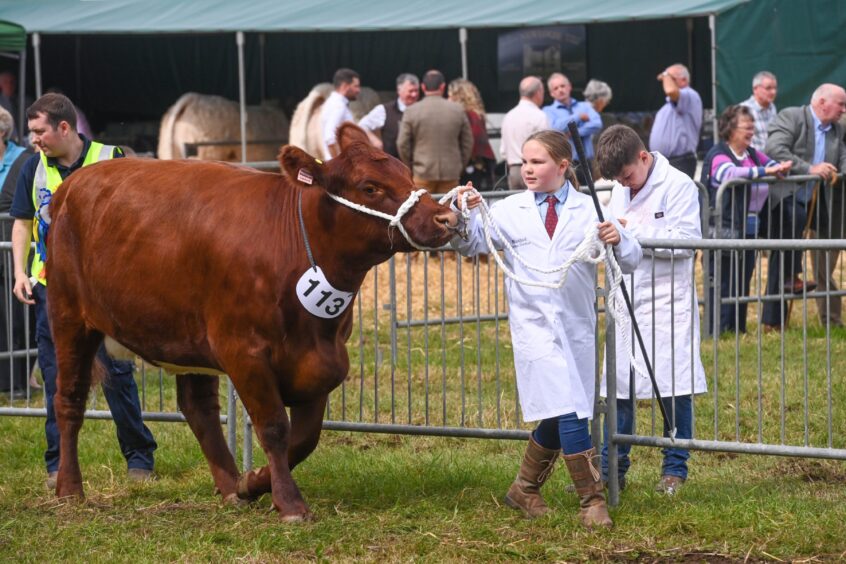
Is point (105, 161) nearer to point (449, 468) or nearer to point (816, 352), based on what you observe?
point (449, 468)

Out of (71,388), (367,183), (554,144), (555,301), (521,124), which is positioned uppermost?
(521,124)

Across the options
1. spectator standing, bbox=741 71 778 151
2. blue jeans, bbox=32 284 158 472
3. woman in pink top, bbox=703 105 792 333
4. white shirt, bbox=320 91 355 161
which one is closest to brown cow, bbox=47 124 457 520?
blue jeans, bbox=32 284 158 472

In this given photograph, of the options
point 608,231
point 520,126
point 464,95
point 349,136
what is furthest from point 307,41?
point 608,231

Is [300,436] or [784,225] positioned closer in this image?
[300,436]

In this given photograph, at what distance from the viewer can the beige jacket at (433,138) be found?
14617 millimetres

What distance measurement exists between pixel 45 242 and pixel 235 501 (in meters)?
1.60

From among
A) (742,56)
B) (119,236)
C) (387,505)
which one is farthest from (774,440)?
(742,56)

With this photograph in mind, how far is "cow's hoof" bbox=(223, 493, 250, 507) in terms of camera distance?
6.16 metres

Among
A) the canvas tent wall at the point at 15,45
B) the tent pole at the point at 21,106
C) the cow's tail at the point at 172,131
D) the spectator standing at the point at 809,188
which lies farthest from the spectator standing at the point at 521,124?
the cow's tail at the point at 172,131

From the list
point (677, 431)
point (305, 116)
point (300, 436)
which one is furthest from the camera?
point (305, 116)

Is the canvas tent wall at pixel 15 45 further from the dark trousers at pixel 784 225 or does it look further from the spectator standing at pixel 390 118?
the dark trousers at pixel 784 225

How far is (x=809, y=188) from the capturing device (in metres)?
10.7

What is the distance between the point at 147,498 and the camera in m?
6.42

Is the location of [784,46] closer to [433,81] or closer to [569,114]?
[569,114]
